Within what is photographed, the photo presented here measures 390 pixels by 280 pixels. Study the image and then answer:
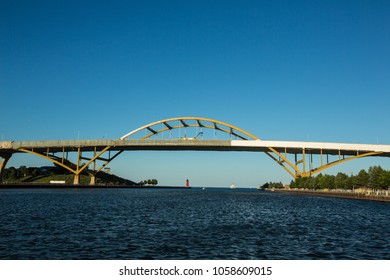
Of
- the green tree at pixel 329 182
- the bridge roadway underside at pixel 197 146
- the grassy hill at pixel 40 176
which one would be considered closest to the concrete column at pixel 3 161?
the bridge roadway underside at pixel 197 146

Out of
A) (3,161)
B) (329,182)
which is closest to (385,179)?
(329,182)

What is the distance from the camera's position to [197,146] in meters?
122

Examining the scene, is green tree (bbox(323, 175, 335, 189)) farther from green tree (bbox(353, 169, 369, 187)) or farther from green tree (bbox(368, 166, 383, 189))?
green tree (bbox(368, 166, 383, 189))

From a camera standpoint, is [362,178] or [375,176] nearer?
[375,176]

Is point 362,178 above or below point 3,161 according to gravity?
below

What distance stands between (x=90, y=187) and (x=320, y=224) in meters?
111

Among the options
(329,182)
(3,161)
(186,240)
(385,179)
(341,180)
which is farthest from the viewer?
(3,161)

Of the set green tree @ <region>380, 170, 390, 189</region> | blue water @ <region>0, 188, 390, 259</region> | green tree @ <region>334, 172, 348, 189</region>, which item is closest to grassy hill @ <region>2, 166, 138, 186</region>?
green tree @ <region>334, 172, 348, 189</region>

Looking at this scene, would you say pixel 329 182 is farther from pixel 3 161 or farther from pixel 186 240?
pixel 3 161

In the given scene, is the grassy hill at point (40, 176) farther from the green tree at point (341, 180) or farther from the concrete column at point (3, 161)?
the green tree at point (341, 180)

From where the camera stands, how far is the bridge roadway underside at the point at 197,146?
371ft

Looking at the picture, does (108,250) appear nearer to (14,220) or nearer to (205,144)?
(14,220)

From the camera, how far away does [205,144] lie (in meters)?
119
